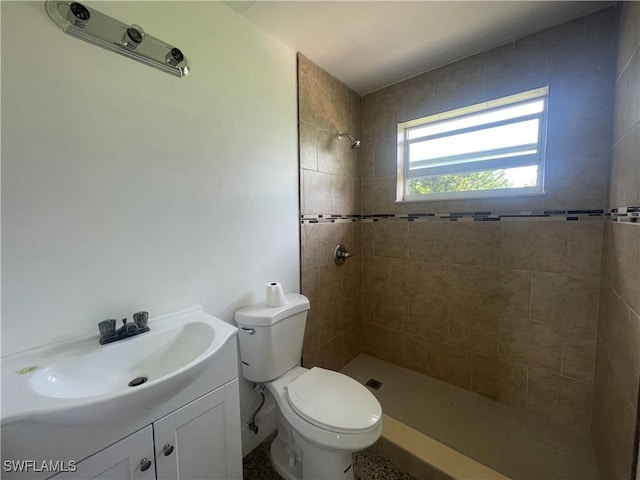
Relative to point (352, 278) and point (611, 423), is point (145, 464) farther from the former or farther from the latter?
point (611, 423)

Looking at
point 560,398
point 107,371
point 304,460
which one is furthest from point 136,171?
point 560,398

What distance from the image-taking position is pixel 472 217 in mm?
1735

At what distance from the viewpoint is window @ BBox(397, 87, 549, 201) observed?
62.7 inches

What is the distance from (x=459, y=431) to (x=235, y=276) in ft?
5.25

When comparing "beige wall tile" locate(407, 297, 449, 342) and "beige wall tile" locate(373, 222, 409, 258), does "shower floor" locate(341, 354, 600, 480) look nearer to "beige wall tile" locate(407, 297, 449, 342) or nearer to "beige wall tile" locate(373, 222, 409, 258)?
"beige wall tile" locate(407, 297, 449, 342)

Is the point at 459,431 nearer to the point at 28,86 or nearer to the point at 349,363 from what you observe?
the point at 349,363

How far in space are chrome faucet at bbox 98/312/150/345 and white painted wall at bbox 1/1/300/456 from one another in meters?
0.07

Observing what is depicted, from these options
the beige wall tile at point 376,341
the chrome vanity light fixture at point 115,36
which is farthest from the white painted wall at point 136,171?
the beige wall tile at point 376,341

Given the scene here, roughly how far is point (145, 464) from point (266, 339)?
59cm

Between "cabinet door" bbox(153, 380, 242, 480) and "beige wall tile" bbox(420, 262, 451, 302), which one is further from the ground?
"beige wall tile" bbox(420, 262, 451, 302)

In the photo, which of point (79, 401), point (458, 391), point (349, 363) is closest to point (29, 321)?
point (79, 401)

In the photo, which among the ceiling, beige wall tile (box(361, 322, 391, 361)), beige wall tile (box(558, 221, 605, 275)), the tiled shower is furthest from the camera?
beige wall tile (box(361, 322, 391, 361))

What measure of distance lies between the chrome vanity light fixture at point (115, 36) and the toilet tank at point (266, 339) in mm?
1163

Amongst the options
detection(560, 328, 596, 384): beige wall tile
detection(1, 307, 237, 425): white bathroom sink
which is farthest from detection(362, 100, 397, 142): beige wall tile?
detection(1, 307, 237, 425): white bathroom sink
